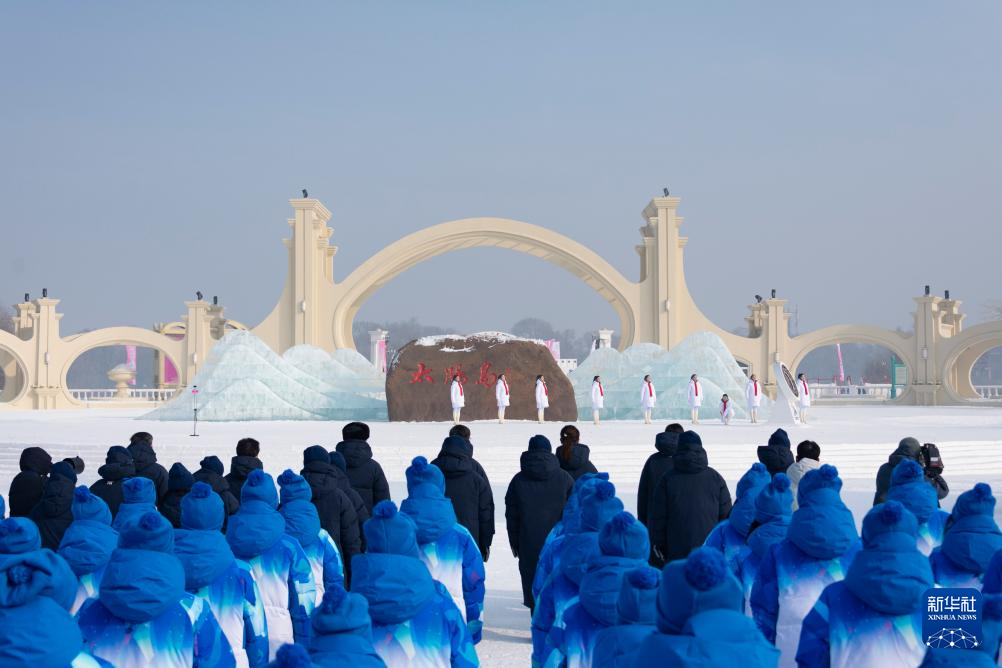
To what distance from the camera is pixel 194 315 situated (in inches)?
1384

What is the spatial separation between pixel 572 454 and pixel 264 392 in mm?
18235

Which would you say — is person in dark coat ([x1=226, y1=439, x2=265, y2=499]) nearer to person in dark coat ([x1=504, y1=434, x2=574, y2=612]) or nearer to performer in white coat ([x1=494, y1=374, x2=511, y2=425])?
person in dark coat ([x1=504, y1=434, x2=574, y2=612])

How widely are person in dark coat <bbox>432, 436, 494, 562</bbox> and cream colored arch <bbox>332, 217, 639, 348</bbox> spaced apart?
2540 centimetres

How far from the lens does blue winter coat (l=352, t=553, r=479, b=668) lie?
3363 millimetres

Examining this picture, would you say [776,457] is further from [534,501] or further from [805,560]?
[805,560]

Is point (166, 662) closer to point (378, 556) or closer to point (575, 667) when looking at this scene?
point (378, 556)

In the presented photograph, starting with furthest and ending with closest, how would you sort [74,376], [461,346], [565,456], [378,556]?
[74,376]
[461,346]
[565,456]
[378,556]


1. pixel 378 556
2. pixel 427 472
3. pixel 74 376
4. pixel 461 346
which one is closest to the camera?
pixel 378 556

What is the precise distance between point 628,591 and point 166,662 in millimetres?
1726

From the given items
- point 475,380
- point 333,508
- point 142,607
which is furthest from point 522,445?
point 142,607

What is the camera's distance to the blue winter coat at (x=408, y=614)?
3.36 m

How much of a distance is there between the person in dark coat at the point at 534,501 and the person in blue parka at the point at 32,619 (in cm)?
403

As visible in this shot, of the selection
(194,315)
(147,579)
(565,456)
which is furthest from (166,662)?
(194,315)

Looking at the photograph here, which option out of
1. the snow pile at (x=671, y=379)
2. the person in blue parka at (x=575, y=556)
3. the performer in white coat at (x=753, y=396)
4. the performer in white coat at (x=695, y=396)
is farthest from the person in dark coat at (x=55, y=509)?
the snow pile at (x=671, y=379)
